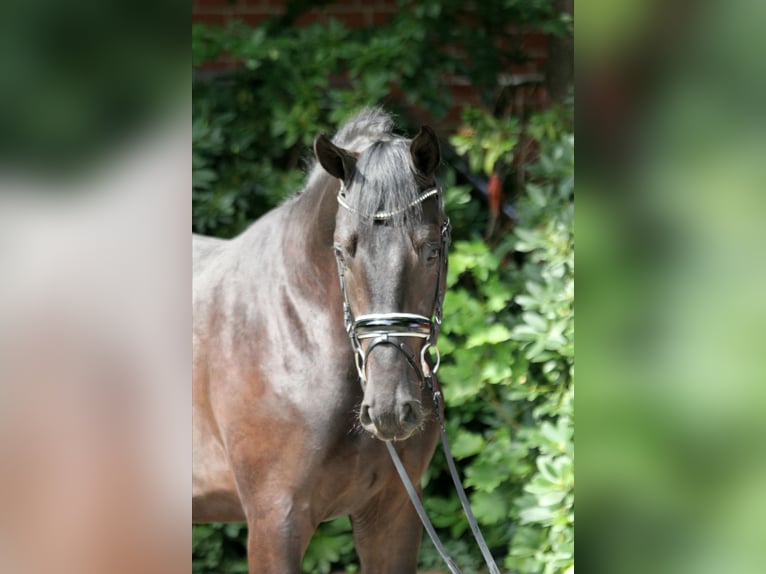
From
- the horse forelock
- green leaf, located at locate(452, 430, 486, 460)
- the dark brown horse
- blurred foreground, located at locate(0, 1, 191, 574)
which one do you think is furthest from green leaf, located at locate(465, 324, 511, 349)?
blurred foreground, located at locate(0, 1, 191, 574)

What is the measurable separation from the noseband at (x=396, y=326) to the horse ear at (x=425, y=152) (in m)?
0.04

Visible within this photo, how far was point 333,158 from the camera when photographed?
1.66m

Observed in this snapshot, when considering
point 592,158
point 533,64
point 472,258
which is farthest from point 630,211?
point 533,64

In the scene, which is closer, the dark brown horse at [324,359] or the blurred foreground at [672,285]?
the blurred foreground at [672,285]

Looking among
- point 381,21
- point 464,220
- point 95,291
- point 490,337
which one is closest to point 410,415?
point 95,291

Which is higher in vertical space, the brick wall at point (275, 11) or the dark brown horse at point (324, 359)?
the brick wall at point (275, 11)

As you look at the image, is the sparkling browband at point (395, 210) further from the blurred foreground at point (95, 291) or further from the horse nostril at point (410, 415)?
the blurred foreground at point (95, 291)

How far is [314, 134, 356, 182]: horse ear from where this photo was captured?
163cm

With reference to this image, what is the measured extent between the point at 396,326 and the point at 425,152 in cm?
33

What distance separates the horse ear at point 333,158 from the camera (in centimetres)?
163

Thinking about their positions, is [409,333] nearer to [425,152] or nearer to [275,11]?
[425,152]

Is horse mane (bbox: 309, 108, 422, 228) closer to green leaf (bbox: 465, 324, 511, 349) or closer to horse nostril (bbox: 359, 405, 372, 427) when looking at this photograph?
horse nostril (bbox: 359, 405, 372, 427)

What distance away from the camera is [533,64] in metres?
3.52

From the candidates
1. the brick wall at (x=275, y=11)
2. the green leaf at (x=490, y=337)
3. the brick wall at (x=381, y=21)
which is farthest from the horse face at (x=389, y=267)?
the brick wall at (x=275, y=11)
